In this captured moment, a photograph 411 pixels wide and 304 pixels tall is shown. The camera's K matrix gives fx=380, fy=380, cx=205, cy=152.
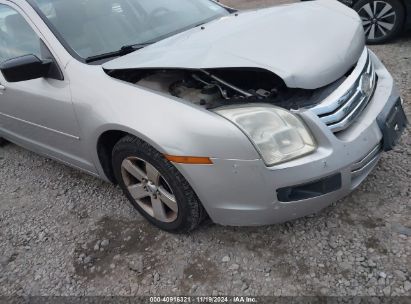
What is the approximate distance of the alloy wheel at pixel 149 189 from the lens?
2.19 meters

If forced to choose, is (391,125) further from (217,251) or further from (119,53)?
(119,53)

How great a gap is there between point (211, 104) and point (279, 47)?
46 cm

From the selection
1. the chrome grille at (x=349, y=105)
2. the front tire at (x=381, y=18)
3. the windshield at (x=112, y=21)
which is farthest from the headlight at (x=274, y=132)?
the front tire at (x=381, y=18)

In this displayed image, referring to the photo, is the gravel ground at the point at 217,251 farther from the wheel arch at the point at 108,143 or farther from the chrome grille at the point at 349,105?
the chrome grille at the point at 349,105

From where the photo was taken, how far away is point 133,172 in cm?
231

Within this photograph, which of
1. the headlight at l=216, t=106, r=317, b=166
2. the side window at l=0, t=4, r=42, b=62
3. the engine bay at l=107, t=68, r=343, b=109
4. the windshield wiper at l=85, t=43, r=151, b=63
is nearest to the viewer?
the headlight at l=216, t=106, r=317, b=166

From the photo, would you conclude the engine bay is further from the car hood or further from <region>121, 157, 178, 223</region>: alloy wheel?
<region>121, 157, 178, 223</region>: alloy wheel

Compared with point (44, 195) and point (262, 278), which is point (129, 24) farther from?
point (262, 278)

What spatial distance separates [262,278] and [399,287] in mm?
647

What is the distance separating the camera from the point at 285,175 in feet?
5.82

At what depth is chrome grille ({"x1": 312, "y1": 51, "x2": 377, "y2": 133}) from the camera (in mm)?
1854

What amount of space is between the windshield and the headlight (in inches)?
43.2

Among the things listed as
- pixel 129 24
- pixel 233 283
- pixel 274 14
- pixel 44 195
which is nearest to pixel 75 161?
pixel 44 195

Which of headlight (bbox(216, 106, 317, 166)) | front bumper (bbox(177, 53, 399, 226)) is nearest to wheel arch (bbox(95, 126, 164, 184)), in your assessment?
front bumper (bbox(177, 53, 399, 226))
